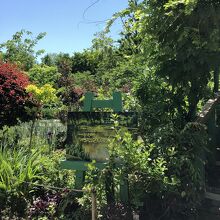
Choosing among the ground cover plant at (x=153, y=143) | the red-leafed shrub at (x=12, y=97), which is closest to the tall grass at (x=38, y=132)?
the red-leafed shrub at (x=12, y=97)

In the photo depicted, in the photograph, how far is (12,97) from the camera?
6742 mm

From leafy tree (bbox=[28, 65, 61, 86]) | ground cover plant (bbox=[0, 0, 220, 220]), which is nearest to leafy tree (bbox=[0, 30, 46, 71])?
leafy tree (bbox=[28, 65, 61, 86])

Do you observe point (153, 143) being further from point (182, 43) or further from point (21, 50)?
point (21, 50)

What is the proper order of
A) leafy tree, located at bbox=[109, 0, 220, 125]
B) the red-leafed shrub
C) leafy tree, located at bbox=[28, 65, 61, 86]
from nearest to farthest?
leafy tree, located at bbox=[109, 0, 220, 125], the red-leafed shrub, leafy tree, located at bbox=[28, 65, 61, 86]

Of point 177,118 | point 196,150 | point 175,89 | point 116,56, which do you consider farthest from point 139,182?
point 116,56

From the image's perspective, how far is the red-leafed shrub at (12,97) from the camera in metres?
6.68

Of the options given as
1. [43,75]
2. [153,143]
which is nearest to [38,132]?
[153,143]

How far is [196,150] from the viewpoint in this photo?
165 inches

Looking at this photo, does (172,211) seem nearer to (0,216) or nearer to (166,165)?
(166,165)

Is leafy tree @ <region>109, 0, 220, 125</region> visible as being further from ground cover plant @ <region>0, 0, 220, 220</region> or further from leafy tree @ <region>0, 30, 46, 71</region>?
leafy tree @ <region>0, 30, 46, 71</region>

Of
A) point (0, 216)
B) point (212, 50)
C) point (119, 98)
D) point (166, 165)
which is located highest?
point (212, 50)

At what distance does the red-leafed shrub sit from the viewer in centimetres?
668

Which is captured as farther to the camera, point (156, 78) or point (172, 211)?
point (156, 78)

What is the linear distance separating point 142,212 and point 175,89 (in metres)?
1.52
